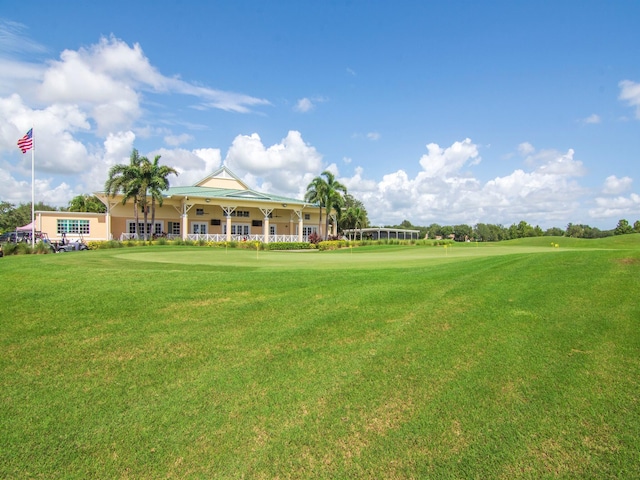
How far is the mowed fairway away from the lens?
3814 mm

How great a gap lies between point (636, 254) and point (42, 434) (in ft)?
41.1

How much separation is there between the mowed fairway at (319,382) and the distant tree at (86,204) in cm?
6701

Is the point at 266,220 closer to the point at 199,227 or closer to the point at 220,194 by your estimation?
the point at 220,194

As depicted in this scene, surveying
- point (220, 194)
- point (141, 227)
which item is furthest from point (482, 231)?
point (141, 227)

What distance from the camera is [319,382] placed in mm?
4996

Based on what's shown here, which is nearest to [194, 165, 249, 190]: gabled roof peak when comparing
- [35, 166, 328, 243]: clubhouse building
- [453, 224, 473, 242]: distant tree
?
[35, 166, 328, 243]: clubhouse building

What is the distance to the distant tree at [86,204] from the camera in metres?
67.1

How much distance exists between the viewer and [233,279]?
30.7 feet

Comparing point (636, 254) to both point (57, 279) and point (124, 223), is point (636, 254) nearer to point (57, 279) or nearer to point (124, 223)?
point (57, 279)

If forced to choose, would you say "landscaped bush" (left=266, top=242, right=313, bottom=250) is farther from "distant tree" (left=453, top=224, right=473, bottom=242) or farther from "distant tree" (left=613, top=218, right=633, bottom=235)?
"distant tree" (left=453, top=224, right=473, bottom=242)

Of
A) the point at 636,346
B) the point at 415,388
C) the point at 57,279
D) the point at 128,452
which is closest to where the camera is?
the point at 128,452

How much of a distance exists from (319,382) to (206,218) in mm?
41670

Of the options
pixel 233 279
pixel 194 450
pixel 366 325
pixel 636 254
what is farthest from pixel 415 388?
pixel 636 254

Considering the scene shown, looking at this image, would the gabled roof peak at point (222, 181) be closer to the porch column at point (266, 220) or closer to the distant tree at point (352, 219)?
the porch column at point (266, 220)
